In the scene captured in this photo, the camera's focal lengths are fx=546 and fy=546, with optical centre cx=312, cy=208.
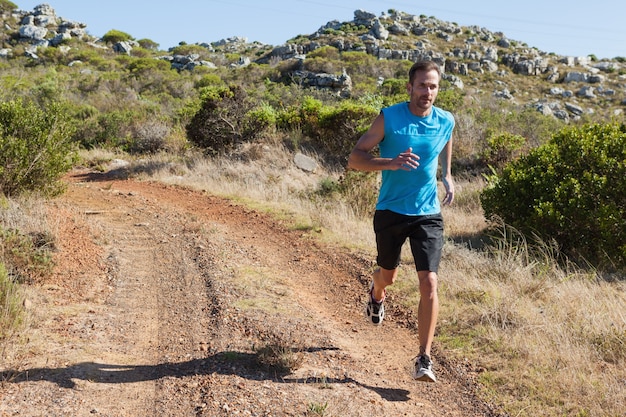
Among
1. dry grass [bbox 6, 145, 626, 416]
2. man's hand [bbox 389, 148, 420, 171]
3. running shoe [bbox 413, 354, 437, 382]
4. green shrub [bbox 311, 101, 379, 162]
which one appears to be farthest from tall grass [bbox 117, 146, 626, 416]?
green shrub [bbox 311, 101, 379, 162]

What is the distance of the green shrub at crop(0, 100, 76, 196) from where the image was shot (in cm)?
772

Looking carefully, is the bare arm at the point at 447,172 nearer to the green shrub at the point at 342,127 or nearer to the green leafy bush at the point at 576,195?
the green leafy bush at the point at 576,195

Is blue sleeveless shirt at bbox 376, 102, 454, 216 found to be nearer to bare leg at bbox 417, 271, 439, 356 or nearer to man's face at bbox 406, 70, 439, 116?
man's face at bbox 406, 70, 439, 116

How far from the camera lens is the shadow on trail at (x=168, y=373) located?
11.5ft

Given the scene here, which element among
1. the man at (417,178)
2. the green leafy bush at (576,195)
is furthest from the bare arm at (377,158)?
the green leafy bush at (576,195)

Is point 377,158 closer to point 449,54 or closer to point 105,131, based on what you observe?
point 105,131

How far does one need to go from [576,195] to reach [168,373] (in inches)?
228

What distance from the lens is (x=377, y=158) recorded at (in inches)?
137

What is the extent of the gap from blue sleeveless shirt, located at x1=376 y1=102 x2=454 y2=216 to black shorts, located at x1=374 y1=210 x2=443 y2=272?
0.16 ft

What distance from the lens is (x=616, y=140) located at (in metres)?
7.41

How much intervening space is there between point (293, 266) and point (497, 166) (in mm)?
7940

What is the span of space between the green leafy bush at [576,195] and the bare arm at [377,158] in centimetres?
447

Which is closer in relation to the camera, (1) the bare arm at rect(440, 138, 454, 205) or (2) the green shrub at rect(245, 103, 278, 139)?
(1) the bare arm at rect(440, 138, 454, 205)

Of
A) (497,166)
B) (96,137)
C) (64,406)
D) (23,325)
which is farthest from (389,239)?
(96,137)
